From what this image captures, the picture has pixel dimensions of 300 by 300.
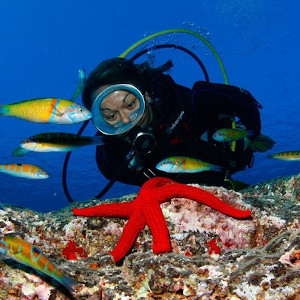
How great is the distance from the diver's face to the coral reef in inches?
69.8

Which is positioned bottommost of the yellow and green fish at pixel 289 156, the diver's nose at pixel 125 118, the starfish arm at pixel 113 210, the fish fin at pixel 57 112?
the starfish arm at pixel 113 210

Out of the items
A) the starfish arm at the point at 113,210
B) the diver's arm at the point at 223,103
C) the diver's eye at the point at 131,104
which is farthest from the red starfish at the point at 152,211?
the diver's arm at the point at 223,103

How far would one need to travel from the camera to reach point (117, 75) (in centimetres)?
460

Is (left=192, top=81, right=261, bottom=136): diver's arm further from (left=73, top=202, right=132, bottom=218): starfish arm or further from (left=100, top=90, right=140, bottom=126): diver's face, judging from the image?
(left=73, top=202, right=132, bottom=218): starfish arm

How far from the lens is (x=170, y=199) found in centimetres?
304

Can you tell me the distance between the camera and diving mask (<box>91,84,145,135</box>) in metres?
4.26

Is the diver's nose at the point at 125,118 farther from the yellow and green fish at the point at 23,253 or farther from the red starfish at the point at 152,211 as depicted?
the yellow and green fish at the point at 23,253

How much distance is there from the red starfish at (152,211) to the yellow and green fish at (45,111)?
897mm

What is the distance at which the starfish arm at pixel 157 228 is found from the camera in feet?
7.89

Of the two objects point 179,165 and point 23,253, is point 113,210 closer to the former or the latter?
point 23,253

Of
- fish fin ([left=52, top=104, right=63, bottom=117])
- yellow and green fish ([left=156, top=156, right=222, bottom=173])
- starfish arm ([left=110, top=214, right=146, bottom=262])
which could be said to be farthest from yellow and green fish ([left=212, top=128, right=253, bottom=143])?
fish fin ([left=52, top=104, right=63, bottom=117])

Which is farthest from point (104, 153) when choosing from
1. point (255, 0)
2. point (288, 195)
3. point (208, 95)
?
point (255, 0)

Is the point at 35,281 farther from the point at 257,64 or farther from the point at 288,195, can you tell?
the point at 257,64

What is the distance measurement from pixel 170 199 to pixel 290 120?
38.5 meters
